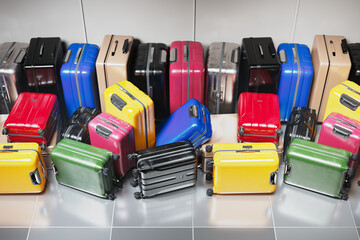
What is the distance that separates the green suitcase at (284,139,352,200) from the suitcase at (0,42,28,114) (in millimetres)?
2848

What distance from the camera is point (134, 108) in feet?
12.4

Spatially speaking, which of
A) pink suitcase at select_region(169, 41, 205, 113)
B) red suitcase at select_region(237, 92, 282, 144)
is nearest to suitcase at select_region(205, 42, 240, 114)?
pink suitcase at select_region(169, 41, 205, 113)

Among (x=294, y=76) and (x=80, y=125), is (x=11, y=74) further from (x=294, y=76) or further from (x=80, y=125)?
(x=294, y=76)

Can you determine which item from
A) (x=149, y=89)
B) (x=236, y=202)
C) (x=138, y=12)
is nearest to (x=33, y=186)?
(x=149, y=89)

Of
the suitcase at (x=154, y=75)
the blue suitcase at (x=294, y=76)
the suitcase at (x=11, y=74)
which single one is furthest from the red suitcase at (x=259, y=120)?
the suitcase at (x=11, y=74)

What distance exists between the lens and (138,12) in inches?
180

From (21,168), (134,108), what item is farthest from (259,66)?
A: (21,168)

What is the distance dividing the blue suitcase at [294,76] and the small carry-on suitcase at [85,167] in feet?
6.53

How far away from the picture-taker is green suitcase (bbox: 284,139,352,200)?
3518 mm

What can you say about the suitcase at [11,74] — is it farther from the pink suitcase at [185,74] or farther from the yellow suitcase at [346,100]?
the yellow suitcase at [346,100]

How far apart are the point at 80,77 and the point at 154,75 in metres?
0.77

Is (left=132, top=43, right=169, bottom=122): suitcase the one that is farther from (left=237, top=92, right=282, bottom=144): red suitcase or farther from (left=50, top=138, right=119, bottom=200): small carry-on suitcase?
(left=50, top=138, right=119, bottom=200): small carry-on suitcase

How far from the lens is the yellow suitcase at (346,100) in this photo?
12.7 feet

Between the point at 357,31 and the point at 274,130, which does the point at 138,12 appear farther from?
the point at 357,31
